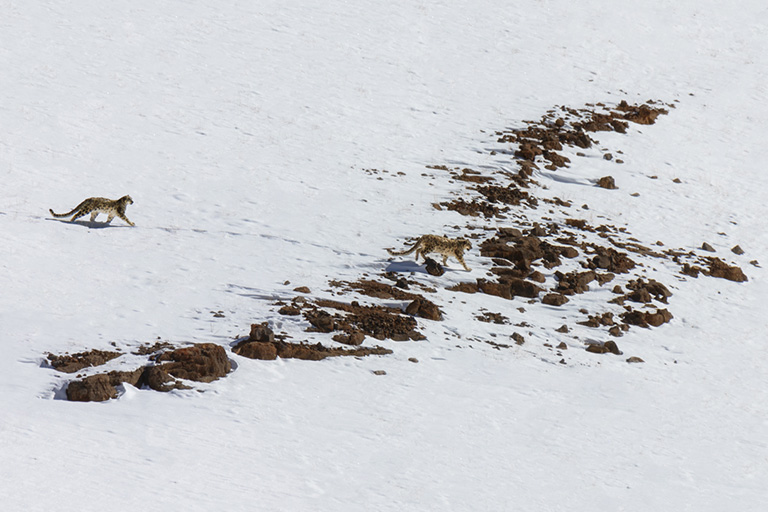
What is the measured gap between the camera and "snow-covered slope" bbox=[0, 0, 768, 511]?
9.19 m

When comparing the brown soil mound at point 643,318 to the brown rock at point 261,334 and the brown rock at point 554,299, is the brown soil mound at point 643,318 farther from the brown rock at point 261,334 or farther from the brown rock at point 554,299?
the brown rock at point 261,334

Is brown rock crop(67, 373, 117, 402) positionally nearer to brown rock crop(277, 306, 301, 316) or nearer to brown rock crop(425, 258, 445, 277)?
brown rock crop(277, 306, 301, 316)

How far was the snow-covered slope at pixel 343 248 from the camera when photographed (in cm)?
919

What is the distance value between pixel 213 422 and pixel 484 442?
361 centimetres

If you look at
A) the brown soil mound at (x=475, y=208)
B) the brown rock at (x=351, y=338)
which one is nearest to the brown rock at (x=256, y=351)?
the brown rock at (x=351, y=338)

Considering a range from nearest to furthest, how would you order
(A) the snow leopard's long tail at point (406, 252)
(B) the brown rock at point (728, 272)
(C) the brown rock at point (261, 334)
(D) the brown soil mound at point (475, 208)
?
(C) the brown rock at point (261, 334) < (A) the snow leopard's long tail at point (406, 252) < (B) the brown rock at point (728, 272) < (D) the brown soil mound at point (475, 208)

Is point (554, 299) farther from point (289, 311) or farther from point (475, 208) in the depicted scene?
point (289, 311)

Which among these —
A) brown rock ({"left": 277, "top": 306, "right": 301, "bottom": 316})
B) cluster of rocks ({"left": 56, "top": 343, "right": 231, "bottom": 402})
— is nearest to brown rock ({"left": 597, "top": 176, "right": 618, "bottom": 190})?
brown rock ({"left": 277, "top": 306, "right": 301, "bottom": 316})

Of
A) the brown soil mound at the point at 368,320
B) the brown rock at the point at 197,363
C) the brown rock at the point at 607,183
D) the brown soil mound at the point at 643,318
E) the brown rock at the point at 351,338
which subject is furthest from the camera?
the brown rock at the point at 607,183

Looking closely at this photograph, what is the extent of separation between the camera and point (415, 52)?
30.7m

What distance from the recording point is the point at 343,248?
1619 centimetres

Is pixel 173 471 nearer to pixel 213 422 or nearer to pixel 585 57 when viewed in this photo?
pixel 213 422

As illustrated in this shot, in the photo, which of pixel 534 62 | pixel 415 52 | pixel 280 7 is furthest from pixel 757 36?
pixel 280 7

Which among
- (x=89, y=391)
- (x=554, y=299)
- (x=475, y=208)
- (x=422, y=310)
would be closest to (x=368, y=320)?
(x=422, y=310)
